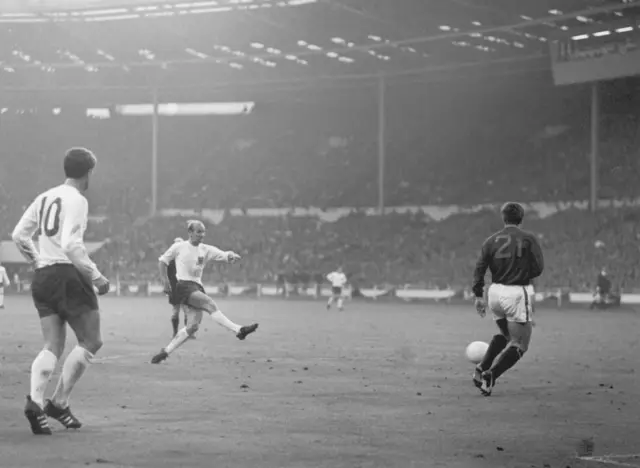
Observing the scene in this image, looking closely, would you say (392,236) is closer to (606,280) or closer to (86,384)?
(606,280)

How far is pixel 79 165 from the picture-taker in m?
9.44

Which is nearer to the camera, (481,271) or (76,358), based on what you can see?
(76,358)

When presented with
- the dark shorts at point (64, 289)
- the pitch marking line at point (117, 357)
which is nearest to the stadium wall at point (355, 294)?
the pitch marking line at point (117, 357)

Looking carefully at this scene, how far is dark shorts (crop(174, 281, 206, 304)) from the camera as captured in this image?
1773 cm

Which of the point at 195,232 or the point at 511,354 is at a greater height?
the point at 195,232

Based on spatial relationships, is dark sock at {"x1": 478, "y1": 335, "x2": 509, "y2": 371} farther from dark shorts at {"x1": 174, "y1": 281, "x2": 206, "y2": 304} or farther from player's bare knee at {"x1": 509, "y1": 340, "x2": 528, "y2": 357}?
dark shorts at {"x1": 174, "y1": 281, "x2": 206, "y2": 304}

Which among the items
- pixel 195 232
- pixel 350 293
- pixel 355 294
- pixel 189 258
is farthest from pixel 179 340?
pixel 355 294

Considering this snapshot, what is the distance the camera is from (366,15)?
50781 mm

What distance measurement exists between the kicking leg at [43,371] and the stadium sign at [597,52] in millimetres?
41497

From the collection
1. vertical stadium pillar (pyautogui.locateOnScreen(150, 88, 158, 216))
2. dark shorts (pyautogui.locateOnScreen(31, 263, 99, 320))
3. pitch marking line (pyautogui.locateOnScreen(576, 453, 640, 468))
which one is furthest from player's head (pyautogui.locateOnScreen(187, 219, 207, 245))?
vertical stadium pillar (pyautogui.locateOnScreen(150, 88, 158, 216))

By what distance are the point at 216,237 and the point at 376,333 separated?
35.4 meters

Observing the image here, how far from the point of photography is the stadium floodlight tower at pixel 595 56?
48031 mm

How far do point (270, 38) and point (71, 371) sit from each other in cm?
4817

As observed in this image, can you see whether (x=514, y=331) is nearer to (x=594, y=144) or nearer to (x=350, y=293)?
(x=350, y=293)
